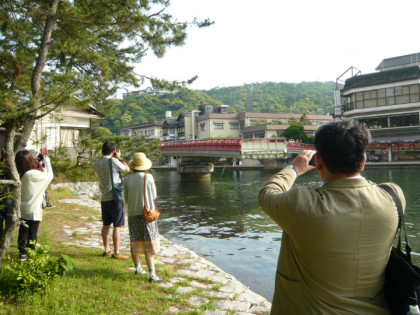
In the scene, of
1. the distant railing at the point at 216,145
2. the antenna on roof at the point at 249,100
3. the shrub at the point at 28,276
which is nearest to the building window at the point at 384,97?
the distant railing at the point at 216,145

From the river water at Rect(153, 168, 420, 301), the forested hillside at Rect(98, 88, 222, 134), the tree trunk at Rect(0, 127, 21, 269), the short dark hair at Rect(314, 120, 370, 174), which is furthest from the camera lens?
the forested hillside at Rect(98, 88, 222, 134)

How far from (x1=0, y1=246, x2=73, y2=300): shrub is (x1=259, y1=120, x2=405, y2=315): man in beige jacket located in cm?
302

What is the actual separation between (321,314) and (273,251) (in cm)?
665

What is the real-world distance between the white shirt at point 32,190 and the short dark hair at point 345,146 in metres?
3.78

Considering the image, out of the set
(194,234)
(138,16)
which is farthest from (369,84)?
(138,16)

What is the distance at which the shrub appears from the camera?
11.0 ft

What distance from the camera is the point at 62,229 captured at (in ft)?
24.1

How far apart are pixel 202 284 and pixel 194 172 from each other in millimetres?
29407

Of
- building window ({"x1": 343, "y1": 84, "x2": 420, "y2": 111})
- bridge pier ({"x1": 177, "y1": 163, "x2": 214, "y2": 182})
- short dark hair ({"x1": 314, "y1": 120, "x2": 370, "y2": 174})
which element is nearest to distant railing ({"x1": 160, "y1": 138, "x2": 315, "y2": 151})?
bridge pier ({"x1": 177, "y1": 163, "x2": 214, "y2": 182})

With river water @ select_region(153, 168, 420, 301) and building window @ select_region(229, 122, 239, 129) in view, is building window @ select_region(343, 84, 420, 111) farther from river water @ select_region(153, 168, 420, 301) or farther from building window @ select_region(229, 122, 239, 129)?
river water @ select_region(153, 168, 420, 301)

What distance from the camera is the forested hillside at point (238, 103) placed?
7625cm

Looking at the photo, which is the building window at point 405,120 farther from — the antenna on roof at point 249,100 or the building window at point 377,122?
the antenna on roof at point 249,100

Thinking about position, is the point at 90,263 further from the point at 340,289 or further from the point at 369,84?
the point at 369,84

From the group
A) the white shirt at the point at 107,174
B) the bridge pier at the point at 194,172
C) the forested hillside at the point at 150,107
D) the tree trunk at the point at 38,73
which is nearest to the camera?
the tree trunk at the point at 38,73
